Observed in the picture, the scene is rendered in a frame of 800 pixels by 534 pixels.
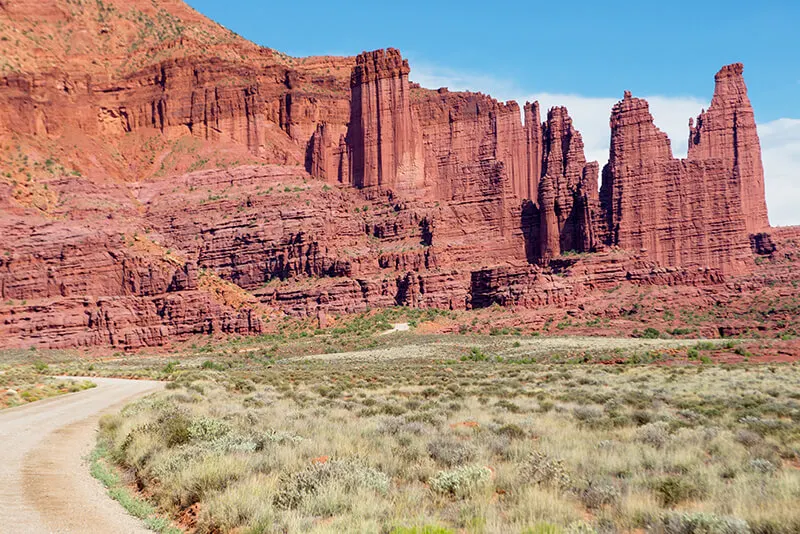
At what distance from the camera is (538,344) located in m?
57.2

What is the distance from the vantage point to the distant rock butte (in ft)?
256

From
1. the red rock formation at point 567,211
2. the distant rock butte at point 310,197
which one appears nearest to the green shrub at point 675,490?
the distant rock butte at point 310,197

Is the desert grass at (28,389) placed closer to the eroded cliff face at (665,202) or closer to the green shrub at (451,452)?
the green shrub at (451,452)

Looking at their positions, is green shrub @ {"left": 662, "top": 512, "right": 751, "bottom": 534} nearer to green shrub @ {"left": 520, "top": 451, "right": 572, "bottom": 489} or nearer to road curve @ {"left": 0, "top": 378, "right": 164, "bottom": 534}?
green shrub @ {"left": 520, "top": 451, "right": 572, "bottom": 489}

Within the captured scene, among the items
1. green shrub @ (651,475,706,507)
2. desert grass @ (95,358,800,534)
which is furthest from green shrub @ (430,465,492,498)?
green shrub @ (651,475,706,507)

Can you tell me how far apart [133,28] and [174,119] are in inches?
1005

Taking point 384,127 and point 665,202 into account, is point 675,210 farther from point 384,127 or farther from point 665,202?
point 384,127

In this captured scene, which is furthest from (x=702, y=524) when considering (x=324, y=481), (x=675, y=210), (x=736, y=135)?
(x=736, y=135)

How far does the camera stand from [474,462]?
1150 cm

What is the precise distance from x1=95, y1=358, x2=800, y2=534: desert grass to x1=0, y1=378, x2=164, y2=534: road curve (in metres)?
0.71

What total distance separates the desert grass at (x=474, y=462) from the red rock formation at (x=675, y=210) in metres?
73.5

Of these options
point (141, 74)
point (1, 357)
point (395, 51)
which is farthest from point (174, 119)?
point (1, 357)

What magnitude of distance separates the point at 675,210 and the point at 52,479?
92446 millimetres

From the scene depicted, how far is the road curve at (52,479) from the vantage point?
9062mm
